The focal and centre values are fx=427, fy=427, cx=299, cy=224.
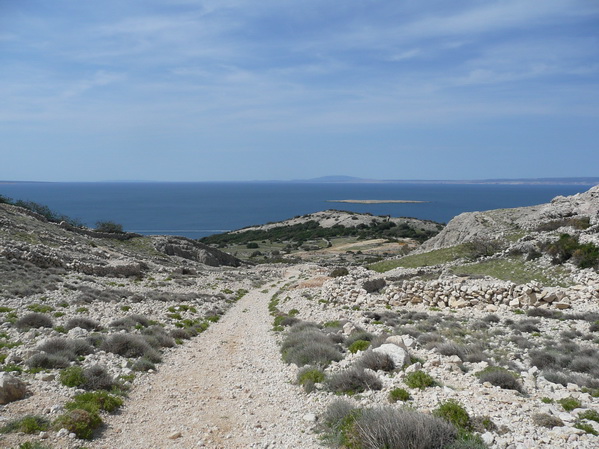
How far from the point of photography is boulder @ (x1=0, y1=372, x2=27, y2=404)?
872 cm

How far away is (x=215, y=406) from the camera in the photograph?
10141 mm

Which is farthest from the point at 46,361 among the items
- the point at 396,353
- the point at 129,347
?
the point at 396,353

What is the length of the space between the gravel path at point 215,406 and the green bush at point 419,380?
96.9 inches

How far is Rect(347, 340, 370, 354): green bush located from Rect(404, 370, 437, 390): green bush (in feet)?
10.3

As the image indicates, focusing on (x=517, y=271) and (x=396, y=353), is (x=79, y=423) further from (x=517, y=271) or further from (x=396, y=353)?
(x=517, y=271)

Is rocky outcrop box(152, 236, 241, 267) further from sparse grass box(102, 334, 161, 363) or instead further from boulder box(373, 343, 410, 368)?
boulder box(373, 343, 410, 368)

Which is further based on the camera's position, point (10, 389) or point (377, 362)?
point (377, 362)

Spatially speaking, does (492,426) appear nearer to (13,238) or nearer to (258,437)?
(258,437)

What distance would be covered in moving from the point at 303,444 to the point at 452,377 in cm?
429

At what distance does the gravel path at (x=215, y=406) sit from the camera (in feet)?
27.2

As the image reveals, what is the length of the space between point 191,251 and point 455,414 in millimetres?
52295

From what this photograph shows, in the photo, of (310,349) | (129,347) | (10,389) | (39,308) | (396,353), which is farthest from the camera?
(39,308)

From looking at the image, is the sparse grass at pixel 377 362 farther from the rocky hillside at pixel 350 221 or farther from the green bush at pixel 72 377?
the rocky hillside at pixel 350 221

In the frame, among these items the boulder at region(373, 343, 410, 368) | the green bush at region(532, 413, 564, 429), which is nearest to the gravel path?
the boulder at region(373, 343, 410, 368)
